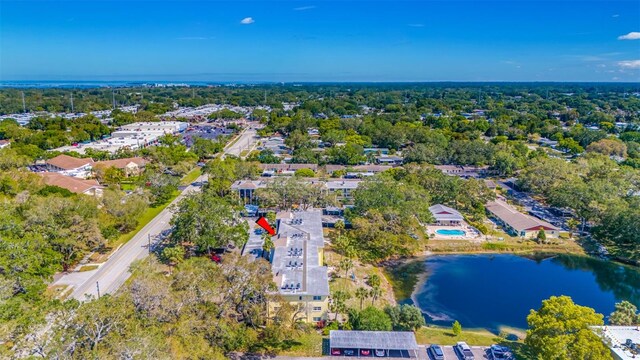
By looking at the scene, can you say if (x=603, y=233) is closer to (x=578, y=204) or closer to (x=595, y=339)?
(x=578, y=204)

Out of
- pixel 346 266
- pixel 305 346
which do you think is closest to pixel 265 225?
pixel 346 266

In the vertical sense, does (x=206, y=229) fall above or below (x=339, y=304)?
above

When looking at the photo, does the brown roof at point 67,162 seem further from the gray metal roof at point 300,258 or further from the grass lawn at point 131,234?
the gray metal roof at point 300,258

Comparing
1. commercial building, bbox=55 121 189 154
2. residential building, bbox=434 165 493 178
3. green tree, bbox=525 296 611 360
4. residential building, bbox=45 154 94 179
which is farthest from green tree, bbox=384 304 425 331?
commercial building, bbox=55 121 189 154

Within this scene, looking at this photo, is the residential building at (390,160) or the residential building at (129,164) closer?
the residential building at (129,164)

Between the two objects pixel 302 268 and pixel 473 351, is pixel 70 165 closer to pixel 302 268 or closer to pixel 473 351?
pixel 302 268

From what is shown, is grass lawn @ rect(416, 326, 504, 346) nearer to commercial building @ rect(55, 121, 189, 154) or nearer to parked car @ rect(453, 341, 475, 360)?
parked car @ rect(453, 341, 475, 360)

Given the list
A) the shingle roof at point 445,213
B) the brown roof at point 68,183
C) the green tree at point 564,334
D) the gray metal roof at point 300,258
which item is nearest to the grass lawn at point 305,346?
the gray metal roof at point 300,258

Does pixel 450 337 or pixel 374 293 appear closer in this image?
pixel 450 337
